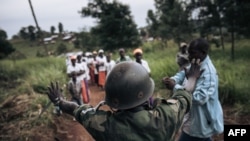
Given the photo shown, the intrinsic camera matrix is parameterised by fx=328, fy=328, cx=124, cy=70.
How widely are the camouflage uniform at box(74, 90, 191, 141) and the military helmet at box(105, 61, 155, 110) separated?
0.06 metres

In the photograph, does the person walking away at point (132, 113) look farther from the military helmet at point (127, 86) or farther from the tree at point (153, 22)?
the tree at point (153, 22)

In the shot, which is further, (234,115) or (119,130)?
(234,115)

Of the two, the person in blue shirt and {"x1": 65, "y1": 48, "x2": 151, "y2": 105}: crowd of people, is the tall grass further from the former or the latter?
the person in blue shirt

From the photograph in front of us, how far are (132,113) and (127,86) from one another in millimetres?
159

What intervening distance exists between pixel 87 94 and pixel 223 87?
3.54m

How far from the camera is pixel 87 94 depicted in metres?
8.70

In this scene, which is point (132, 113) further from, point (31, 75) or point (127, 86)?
point (31, 75)

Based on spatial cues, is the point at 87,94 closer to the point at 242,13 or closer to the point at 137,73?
the point at 137,73

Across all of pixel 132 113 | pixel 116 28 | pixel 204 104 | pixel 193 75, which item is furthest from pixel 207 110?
pixel 116 28

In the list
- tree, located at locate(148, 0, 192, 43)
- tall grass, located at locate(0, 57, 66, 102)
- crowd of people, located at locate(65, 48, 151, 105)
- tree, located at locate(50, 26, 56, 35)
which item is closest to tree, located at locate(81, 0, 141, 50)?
tree, located at locate(148, 0, 192, 43)

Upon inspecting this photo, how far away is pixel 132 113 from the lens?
1875mm

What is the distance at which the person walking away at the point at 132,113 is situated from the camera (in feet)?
6.09

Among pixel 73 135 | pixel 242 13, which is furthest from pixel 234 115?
pixel 242 13

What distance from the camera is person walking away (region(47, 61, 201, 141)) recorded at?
6.09 feet
